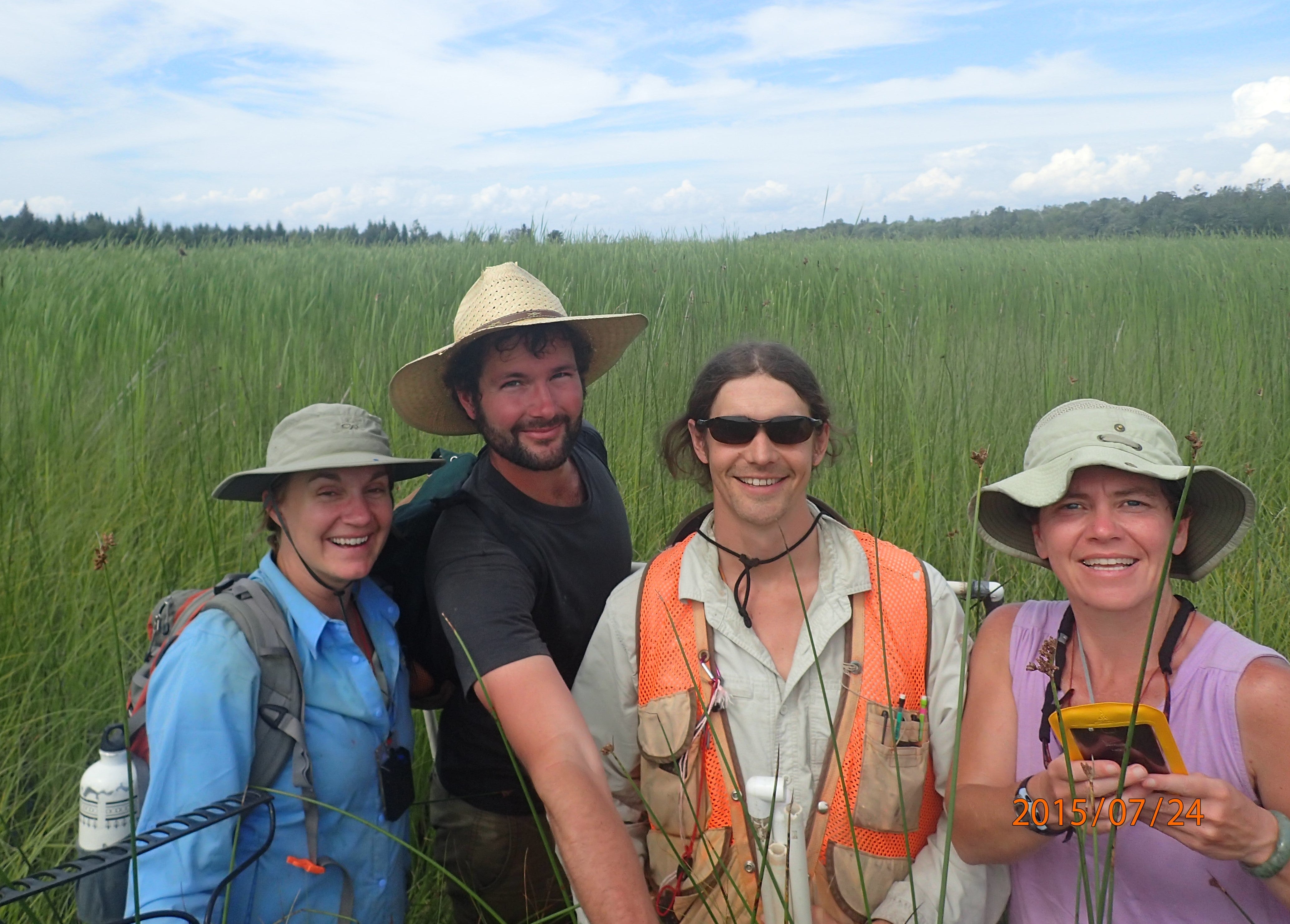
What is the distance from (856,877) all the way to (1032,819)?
52 cm

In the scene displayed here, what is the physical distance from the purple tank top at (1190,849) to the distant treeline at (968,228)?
3627mm

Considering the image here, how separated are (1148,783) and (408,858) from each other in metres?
1.64

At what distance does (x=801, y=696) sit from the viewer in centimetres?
193

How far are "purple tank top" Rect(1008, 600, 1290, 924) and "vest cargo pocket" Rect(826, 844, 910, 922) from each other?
305mm

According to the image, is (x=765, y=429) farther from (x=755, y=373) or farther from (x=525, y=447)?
(x=525, y=447)

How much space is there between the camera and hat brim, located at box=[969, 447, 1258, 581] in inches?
64.6

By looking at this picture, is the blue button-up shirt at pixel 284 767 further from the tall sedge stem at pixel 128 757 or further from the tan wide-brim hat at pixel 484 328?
the tan wide-brim hat at pixel 484 328

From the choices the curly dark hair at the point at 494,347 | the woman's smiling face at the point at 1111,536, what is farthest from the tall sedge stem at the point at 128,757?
the woman's smiling face at the point at 1111,536

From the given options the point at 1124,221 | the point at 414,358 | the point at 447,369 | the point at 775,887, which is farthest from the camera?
the point at 1124,221

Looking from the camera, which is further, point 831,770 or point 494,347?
point 494,347

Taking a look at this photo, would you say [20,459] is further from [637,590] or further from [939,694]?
[939,694]

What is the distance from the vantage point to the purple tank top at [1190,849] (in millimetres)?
1595

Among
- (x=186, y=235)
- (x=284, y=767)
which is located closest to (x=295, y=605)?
(x=284, y=767)

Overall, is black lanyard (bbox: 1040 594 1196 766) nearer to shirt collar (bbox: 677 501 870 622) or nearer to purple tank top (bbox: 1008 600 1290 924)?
purple tank top (bbox: 1008 600 1290 924)
